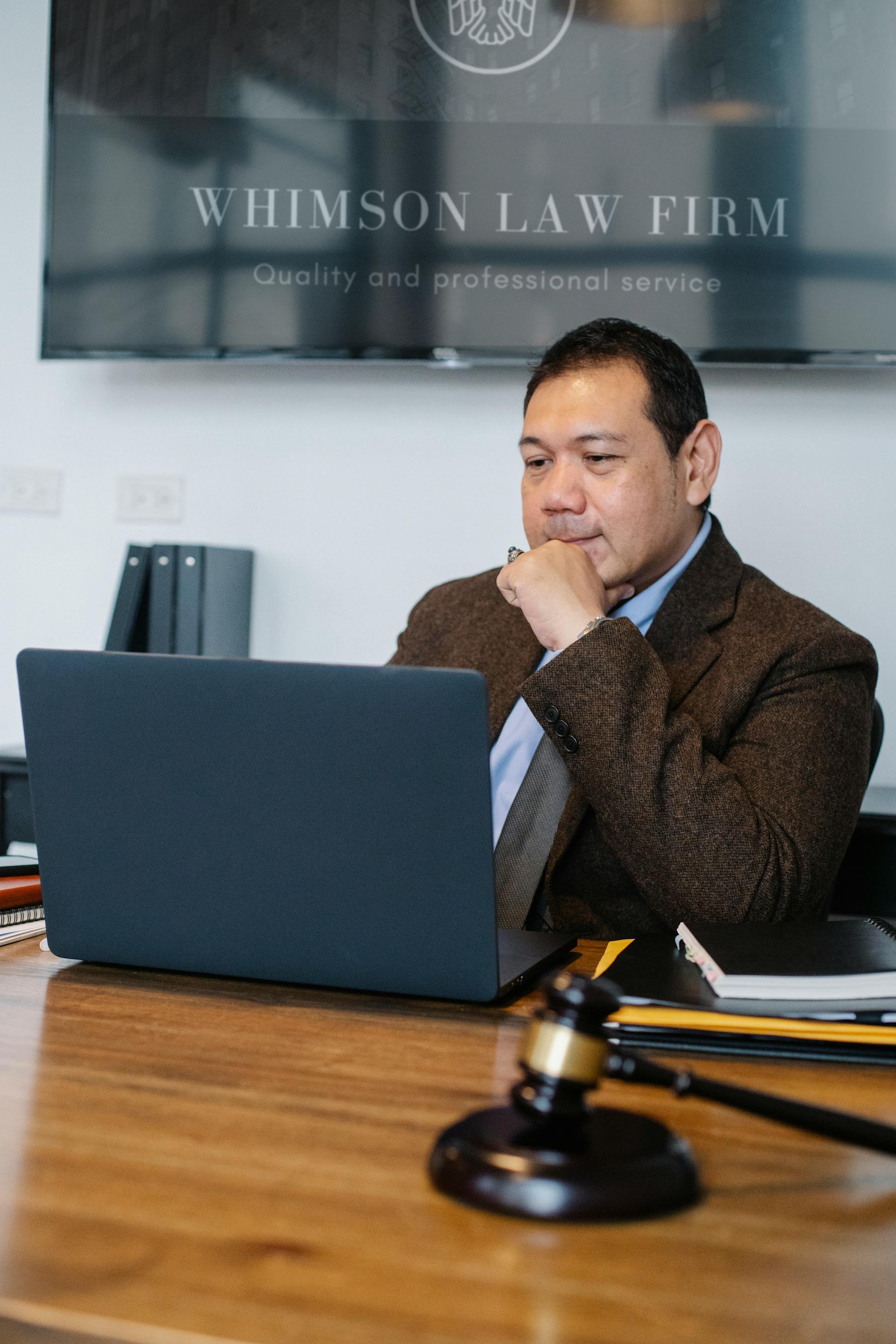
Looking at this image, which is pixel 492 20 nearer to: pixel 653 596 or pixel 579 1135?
pixel 653 596

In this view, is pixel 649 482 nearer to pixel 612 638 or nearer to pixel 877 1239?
pixel 612 638

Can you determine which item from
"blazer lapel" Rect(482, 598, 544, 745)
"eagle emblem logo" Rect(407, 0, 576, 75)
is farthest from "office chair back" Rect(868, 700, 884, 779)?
"eagle emblem logo" Rect(407, 0, 576, 75)

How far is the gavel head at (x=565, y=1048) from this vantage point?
0.54 m

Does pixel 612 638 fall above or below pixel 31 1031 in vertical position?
above

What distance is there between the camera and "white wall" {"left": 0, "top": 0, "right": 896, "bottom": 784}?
7.18 feet

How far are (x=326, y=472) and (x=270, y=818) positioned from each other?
1.60m

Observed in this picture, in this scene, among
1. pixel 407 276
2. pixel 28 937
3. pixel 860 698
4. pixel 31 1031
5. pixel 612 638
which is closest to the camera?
pixel 31 1031

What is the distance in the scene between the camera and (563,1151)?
545mm

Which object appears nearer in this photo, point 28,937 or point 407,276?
point 28,937

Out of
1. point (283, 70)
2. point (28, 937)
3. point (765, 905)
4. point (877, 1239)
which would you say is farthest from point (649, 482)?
point (283, 70)

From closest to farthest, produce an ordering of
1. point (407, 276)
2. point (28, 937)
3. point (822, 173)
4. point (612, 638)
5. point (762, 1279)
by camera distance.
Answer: point (762, 1279) < point (28, 937) < point (612, 638) < point (822, 173) < point (407, 276)

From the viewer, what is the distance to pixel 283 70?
7.29ft

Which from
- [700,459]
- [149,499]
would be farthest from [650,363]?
[149,499]

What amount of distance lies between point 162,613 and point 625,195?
107 centimetres
